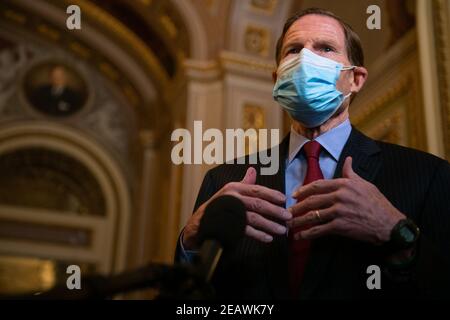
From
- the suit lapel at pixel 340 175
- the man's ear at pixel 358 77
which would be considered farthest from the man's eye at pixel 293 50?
the suit lapel at pixel 340 175

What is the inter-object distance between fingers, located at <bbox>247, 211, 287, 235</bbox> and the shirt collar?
407 mm

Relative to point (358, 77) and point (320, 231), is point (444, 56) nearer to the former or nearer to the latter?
point (358, 77)

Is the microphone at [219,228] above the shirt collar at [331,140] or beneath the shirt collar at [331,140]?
beneath

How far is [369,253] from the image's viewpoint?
1.52 meters

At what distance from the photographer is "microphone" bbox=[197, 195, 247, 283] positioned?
1.12 meters

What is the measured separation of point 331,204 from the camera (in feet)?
4.60

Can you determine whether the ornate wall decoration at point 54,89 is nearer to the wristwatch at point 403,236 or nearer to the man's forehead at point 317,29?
the man's forehead at point 317,29

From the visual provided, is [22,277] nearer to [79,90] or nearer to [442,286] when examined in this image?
[79,90]

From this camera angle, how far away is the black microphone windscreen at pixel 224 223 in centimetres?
117

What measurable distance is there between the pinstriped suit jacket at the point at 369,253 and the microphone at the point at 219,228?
0.91 ft

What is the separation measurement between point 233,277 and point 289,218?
28 centimetres

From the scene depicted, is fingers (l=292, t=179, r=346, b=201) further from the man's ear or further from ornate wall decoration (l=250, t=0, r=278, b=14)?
ornate wall decoration (l=250, t=0, r=278, b=14)

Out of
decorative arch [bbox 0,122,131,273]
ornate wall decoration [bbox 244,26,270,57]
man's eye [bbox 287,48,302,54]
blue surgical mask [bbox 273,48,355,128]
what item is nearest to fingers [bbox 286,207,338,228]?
blue surgical mask [bbox 273,48,355,128]

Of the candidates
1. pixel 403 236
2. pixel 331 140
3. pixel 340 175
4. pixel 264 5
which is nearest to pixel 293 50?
pixel 331 140
